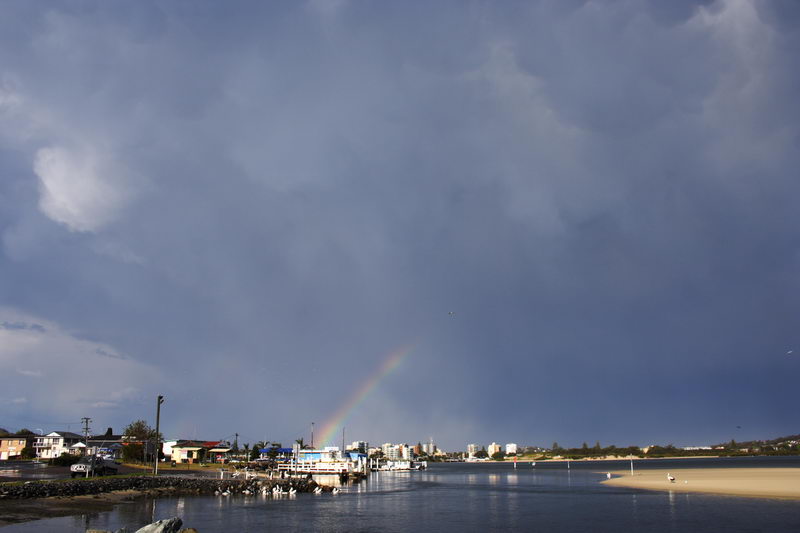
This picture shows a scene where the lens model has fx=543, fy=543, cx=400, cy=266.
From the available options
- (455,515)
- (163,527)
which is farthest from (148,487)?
(163,527)

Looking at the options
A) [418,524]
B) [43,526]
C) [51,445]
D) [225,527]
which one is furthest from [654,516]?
[51,445]

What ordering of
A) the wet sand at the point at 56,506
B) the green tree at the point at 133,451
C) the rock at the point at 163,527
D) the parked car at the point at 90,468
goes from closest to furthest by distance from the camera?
the rock at the point at 163,527 → the wet sand at the point at 56,506 → the parked car at the point at 90,468 → the green tree at the point at 133,451

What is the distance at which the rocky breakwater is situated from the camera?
4778 cm

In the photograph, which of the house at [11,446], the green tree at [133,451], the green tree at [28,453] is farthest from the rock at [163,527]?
the house at [11,446]

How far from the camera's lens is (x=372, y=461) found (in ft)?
619

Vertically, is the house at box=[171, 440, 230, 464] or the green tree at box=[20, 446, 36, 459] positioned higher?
the green tree at box=[20, 446, 36, 459]

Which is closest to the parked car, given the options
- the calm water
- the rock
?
the calm water

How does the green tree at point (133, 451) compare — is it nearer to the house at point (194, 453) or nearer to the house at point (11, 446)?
the house at point (194, 453)

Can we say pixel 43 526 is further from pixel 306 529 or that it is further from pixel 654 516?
pixel 654 516

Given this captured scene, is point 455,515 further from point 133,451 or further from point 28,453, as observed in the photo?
point 28,453

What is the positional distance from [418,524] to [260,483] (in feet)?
127

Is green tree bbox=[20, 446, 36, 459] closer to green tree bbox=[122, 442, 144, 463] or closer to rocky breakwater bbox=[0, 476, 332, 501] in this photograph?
green tree bbox=[122, 442, 144, 463]

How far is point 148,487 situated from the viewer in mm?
63031

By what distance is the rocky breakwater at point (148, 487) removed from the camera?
4778 centimetres
